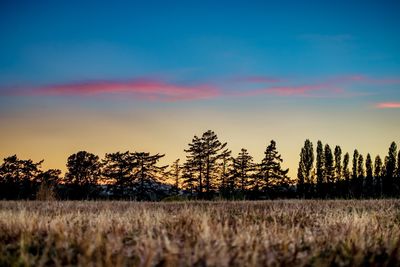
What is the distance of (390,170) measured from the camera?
83.1 metres

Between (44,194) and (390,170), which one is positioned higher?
(390,170)

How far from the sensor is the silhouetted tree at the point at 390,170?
263 feet

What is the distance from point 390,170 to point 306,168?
1571cm

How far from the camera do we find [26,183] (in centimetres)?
6197

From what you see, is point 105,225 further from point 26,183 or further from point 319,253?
point 26,183

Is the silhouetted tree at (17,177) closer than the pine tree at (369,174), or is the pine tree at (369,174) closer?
the silhouetted tree at (17,177)

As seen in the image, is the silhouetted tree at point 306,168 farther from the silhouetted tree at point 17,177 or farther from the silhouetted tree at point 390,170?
the silhouetted tree at point 17,177

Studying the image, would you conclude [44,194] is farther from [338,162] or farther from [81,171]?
[338,162]

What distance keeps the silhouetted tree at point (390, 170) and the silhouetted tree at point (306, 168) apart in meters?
13.7

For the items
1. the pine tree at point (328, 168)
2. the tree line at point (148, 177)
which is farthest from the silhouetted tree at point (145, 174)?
the pine tree at point (328, 168)

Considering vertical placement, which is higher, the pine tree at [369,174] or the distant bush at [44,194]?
the pine tree at [369,174]

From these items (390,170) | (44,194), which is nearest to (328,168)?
(390,170)

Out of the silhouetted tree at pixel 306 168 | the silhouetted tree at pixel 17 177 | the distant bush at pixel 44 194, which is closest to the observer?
the distant bush at pixel 44 194

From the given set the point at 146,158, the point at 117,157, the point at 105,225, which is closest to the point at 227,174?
the point at 146,158
